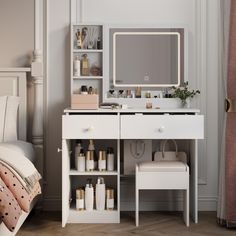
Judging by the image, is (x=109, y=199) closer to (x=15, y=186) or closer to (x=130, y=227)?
(x=130, y=227)

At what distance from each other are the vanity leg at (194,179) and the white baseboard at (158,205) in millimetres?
187

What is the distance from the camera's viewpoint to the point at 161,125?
3.22 metres

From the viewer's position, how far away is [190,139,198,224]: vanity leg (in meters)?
3.32

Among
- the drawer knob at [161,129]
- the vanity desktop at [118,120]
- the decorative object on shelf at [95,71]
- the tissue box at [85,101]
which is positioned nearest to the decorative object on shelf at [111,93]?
the vanity desktop at [118,120]

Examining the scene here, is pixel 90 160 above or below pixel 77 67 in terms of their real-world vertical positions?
below

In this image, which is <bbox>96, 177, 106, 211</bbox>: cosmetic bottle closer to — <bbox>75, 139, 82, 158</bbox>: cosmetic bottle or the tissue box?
<bbox>75, 139, 82, 158</bbox>: cosmetic bottle

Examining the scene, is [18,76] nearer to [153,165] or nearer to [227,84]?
[153,165]

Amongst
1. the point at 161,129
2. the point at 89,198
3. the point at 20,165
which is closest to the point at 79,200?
the point at 89,198

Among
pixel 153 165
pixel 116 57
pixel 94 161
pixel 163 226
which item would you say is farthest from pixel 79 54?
pixel 163 226

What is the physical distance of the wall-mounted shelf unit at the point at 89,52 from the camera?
12.0 ft

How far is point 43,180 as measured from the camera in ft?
12.2

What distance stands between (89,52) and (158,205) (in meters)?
1.32

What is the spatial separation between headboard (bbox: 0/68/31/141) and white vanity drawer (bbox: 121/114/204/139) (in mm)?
890

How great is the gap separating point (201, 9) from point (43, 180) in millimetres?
1830
